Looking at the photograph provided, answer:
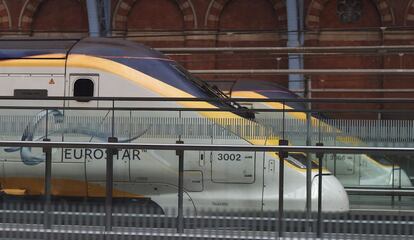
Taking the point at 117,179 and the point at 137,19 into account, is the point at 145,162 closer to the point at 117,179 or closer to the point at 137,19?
the point at 117,179

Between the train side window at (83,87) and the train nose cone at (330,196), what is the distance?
15.1 feet

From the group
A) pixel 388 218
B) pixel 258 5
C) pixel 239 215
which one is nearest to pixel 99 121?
pixel 239 215

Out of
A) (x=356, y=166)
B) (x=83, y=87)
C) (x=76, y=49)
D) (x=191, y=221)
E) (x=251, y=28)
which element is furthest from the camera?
(x=251, y=28)

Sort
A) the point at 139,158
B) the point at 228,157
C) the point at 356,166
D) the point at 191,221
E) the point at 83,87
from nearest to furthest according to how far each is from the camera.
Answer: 1. the point at 191,221
2. the point at 228,157
3. the point at 356,166
4. the point at 139,158
5. the point at 83,87

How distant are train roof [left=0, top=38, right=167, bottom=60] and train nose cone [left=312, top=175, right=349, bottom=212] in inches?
178

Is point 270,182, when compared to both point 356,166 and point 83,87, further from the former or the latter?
point 83,87

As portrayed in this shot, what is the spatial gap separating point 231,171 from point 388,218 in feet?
5.91

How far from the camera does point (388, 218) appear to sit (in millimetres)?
6102

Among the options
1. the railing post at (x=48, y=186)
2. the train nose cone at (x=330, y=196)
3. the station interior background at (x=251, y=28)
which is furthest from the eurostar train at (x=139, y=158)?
the station interior background at (x=251, y=28)

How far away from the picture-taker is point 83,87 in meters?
9.95

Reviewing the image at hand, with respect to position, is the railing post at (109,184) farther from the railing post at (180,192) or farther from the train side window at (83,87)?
the train side window at (83,87)

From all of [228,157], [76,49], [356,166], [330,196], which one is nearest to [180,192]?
[228,157]

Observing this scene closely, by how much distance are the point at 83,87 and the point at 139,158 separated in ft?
10.3

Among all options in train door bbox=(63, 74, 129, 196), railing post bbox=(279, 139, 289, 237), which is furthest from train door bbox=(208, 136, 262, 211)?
train door bbox=(63, 74, 129, 196)
